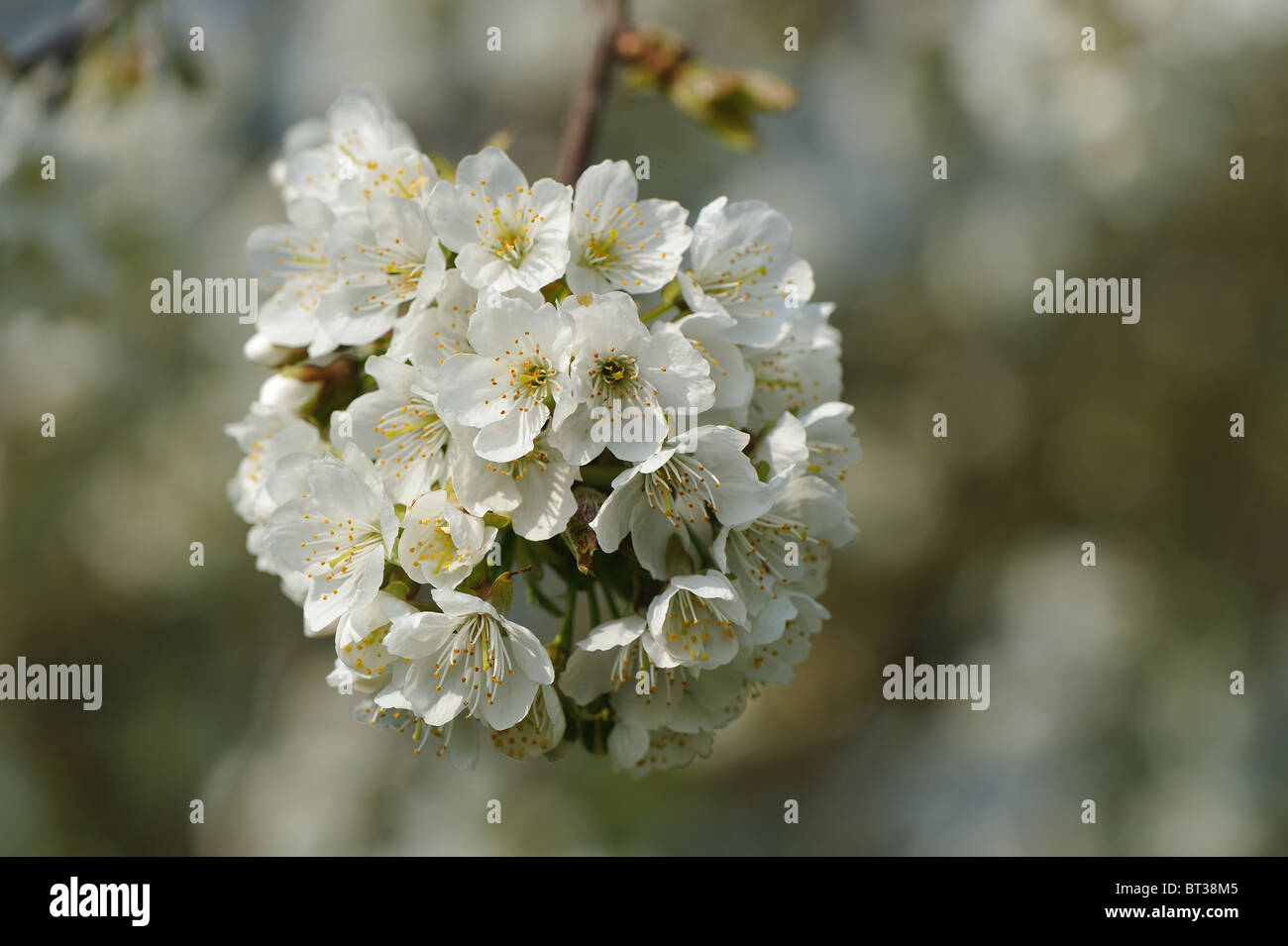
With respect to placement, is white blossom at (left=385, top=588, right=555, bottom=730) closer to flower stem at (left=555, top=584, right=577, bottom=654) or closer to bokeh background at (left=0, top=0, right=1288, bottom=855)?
flower stem at (left=555, top=584, right=577, bottom=654)

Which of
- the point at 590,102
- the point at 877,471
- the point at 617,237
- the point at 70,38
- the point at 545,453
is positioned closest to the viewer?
the point at 545,453

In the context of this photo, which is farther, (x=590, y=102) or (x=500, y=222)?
(x=590, y=102)

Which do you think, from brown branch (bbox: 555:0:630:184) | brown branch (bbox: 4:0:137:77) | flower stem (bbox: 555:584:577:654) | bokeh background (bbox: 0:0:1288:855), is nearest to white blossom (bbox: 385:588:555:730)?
flower stem (bbox: 555:584:577:654)

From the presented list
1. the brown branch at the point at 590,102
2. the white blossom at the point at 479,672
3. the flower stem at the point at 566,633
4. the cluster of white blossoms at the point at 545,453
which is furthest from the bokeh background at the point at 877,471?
the white blossom at the point at 479,672

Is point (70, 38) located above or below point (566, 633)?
above

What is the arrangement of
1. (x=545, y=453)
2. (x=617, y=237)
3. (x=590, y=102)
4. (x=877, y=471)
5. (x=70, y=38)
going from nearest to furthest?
(x=545, y=453) → (x=617, y=237) → (x=590, y=102) → (x=70, y=38) → (x=877, y=471)

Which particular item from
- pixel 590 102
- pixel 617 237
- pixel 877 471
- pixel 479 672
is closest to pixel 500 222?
pixel 617 237

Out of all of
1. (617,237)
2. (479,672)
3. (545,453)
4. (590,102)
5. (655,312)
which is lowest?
(479,672)

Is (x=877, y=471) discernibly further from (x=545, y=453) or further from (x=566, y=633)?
(x=545, y=453)
